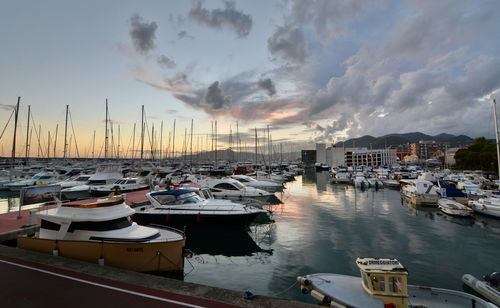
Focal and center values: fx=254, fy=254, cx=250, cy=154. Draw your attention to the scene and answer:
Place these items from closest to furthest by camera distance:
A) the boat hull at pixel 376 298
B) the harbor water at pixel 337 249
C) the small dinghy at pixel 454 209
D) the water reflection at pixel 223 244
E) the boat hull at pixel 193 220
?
1. the boat hull at pixel 376 298
2. the harbor water at pixel 337 249
3. the water reflection at pixel 223 244
4. the boat hull at pixel 193 220
5. the small dinghy at pixel 454 209

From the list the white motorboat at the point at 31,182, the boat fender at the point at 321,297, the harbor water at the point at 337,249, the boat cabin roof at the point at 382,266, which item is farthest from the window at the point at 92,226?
the white motorboat at the point at 31,182

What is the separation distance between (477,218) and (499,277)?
→ 17976 mm

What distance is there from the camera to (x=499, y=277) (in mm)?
9617

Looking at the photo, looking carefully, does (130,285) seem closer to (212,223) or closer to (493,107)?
(212,223)

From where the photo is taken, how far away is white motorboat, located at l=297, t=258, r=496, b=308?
731 cm

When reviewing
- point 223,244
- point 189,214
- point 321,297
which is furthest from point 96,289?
point 189,214

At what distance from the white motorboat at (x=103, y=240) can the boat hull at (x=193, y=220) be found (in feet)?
19.1

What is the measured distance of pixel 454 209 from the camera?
24.5 metres

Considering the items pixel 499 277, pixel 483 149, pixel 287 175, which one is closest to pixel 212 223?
A: pixel 499 277

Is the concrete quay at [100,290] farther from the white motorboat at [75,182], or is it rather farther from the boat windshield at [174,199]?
the white motorboat at [75,182]

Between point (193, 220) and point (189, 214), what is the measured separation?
517 millimetres

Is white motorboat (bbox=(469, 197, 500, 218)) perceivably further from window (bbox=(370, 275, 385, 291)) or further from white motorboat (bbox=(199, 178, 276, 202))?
window (bbox=(370, 275, 385, 291))

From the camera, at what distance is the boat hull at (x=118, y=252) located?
10.2 metres

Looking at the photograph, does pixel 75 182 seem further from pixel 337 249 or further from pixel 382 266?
pixel 382 266
